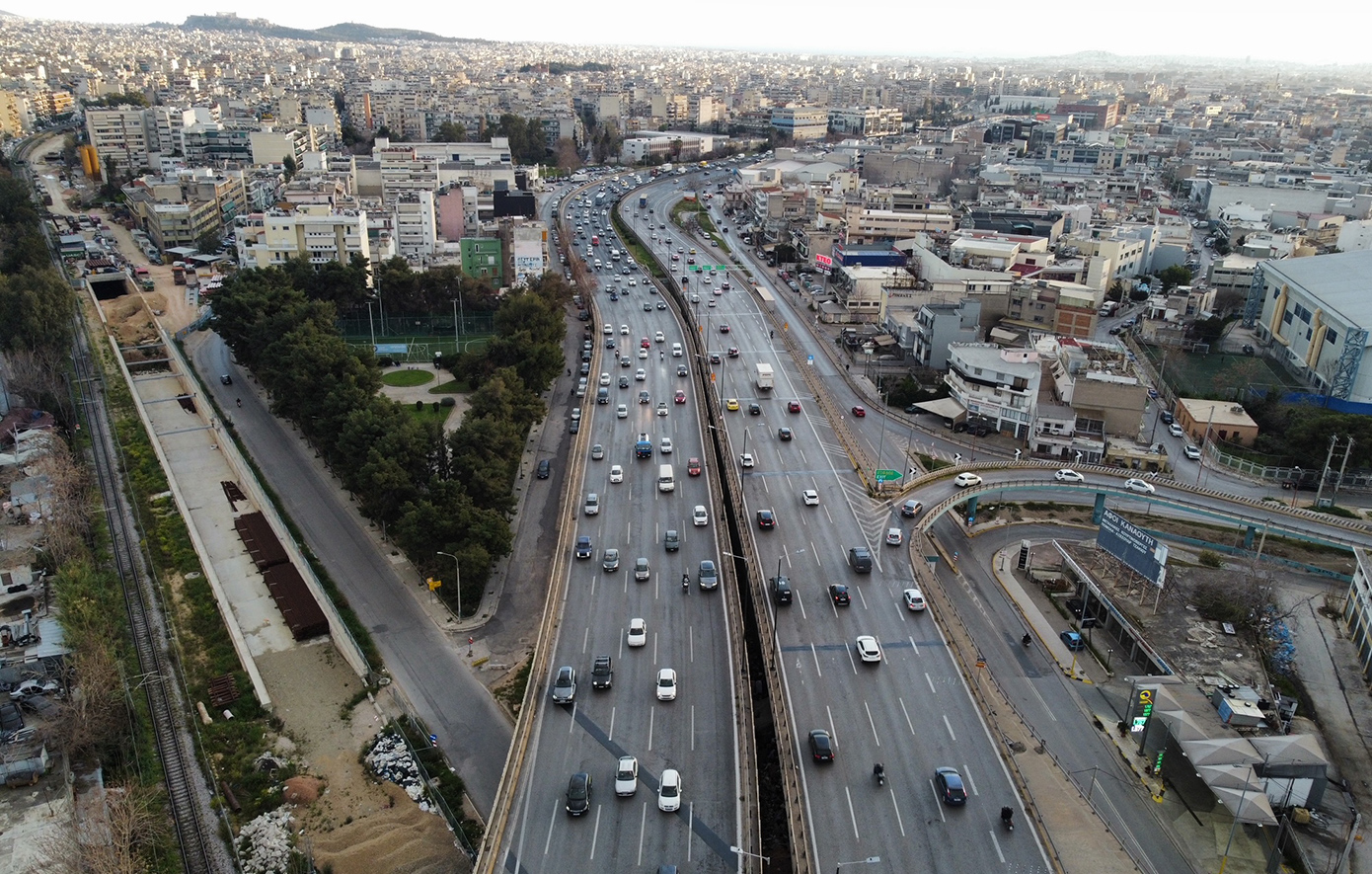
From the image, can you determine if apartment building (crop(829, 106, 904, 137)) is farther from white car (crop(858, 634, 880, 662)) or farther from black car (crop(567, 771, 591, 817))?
black car (crop(567, 771, 591, 817))

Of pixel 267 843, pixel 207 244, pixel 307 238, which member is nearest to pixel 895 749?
pixel 267 843

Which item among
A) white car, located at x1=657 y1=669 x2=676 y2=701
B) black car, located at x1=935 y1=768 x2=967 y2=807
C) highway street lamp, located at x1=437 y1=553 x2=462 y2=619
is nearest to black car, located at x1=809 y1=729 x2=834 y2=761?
black car, located at x1=935 y1=768 x2=967 y2=807

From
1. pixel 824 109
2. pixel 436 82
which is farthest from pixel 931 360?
pixel 436 82

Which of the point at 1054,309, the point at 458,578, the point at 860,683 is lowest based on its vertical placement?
the point at 458,578

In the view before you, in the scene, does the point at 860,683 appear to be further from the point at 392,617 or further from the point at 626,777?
the point at 392,617

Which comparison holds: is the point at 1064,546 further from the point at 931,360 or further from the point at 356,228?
the point at 356,228

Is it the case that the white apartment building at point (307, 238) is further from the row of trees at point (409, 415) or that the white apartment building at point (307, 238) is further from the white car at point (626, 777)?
the white car at point (626, 777)
